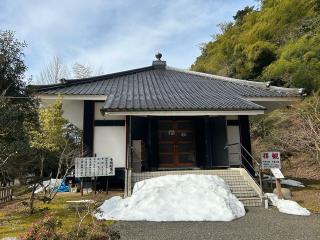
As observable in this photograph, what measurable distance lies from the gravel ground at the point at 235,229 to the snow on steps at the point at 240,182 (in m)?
1.37

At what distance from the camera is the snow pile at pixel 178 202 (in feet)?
25.5

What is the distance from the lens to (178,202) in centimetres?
845

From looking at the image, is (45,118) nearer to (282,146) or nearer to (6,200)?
(6,200)

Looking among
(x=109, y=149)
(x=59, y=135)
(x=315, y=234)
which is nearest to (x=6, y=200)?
(x=59, y=135)

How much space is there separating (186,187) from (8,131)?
5405 mm

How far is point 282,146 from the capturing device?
62.5 ft

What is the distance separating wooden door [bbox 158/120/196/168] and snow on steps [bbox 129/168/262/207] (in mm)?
2081

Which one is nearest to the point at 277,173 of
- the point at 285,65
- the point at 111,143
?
A: the point at 111,143

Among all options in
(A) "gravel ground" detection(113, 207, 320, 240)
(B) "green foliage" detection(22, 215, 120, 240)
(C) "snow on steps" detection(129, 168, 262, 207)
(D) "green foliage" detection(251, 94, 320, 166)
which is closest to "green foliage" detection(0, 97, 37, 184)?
(C) "snow on steps" detection(129, 168, 262, 207)

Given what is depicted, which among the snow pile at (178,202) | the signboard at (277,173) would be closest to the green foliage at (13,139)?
the snow pile at (178,202)

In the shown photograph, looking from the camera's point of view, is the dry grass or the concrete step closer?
the dry grass

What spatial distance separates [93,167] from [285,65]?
17422 millimetres

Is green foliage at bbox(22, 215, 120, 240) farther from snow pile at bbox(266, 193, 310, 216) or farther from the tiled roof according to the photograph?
the tiled roof

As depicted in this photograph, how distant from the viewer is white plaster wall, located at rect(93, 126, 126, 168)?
509 inches
